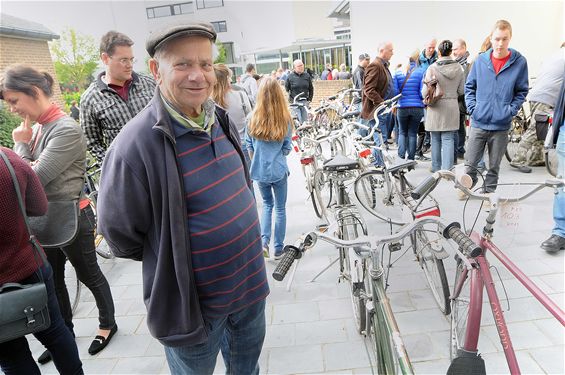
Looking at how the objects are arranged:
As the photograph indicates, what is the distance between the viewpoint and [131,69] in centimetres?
284

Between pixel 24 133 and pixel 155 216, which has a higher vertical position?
pixel 24 133

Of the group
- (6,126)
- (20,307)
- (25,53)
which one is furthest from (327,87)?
A: (20,307)

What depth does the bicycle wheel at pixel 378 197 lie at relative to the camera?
353 cm

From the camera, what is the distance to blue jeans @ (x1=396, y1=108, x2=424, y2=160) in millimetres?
6219

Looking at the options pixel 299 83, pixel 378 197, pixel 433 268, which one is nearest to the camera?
pixel 433 268

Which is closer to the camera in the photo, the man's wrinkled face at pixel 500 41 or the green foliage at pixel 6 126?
the man's wrinkled face at pixel 500 41

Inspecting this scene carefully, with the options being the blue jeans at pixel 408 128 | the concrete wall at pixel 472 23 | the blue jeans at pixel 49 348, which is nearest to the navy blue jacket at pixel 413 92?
the blue jeans at pixel 408 128

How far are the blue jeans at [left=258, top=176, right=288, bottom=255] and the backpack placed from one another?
2820mm

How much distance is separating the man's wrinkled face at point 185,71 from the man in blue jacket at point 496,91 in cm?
357

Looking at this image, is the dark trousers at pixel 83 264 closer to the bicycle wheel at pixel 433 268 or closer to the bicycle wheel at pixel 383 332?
the bicycle wheel at pixel 383 332

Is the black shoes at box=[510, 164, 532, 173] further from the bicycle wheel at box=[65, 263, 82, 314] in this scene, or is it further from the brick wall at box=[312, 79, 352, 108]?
the brick wall at box=[312, 79, 352, 108]

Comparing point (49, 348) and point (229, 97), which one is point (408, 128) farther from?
point (49, 348)

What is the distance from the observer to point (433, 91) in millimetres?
5191

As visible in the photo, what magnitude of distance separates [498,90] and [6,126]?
8.84m
